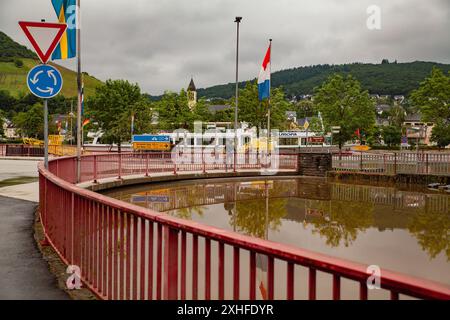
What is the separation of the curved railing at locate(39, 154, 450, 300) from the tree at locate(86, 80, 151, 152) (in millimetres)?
42459

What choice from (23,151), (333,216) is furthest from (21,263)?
(23,151)

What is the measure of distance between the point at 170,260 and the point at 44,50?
613cm

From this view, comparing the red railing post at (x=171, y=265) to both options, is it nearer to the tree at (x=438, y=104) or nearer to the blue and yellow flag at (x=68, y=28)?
the blue and yellow flag at (x=68, y=28)

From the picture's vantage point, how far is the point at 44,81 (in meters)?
8.38

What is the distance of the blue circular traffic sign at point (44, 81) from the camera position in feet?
27.3

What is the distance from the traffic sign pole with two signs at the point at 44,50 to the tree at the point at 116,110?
41.5 m

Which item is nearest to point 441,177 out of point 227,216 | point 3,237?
point 227,216

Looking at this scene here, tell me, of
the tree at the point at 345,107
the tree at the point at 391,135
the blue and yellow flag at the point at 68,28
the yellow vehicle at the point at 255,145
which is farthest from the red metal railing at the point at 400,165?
the tree at the point at 391,135

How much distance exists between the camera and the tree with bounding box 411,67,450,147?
40469mm

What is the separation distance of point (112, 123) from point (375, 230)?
4257 cm

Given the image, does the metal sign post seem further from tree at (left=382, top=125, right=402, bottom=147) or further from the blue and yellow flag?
tree at (left=382, top=125, right=402, bottom=147)

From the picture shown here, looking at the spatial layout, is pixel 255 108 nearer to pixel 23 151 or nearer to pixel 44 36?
pixel 23 151
